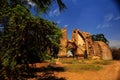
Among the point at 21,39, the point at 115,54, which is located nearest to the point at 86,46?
the point at 115,54

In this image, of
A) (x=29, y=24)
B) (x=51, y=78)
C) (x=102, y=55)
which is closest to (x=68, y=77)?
(x=51, y=78)

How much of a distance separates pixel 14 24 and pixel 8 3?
8.11 feet

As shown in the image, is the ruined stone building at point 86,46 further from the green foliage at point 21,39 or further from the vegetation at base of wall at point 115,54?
the green foliage at point 21,39

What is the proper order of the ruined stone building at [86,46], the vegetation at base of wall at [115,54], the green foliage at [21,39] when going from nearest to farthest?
the green foliage at [21,39] < the ruined stone building at [86,46] < the vegetation at base of wall at [115,54]

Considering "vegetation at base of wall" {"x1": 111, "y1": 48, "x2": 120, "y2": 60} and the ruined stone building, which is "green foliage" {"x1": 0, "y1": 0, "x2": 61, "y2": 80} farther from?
"vegetation at base of wall" {"x1": 111, "y1": 48, "x2": 120, "y2": 60}

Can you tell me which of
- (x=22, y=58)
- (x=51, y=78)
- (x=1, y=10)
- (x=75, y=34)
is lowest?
(x=51, y=78)

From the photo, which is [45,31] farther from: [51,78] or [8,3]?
[51,78]

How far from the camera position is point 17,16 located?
13648 millimetres

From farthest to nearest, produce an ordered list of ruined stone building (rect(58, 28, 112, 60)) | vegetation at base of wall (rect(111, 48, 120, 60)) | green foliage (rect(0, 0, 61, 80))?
vegetation at base of wall (rect(111, 48, 120, 60))
ruined stone building (rect(58, 28, 112, 60))
green foliage (rect(0, 0, 61, 80))

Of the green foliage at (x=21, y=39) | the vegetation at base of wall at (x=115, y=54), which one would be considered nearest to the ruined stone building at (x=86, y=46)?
the vegetation at base of wall at (x=115, y=54)

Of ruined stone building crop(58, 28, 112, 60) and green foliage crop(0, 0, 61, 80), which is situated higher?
ruined stone building crop(58, 28, 112, 60)

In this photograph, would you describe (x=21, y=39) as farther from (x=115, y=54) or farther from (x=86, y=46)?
(x=115, y=54)

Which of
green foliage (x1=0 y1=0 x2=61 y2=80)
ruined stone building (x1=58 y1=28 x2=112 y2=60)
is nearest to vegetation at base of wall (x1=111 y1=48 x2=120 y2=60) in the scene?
ruined stone building (x1=58 y1=28 x2=112 y2=60)

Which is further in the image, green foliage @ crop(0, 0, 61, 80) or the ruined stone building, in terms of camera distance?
the ruined stone building
